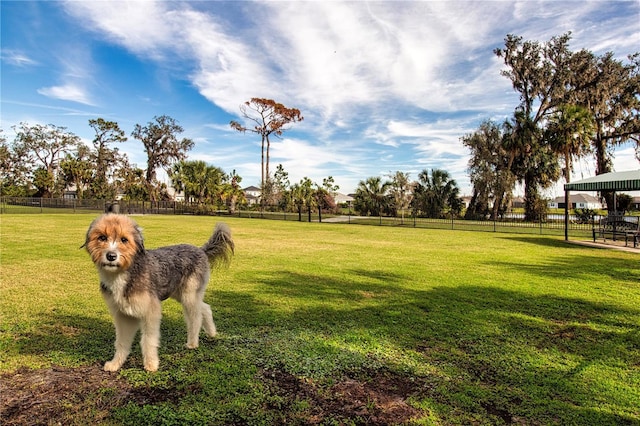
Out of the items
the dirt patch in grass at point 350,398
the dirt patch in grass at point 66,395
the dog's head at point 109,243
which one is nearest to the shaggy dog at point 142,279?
the dog's head at point 109,243

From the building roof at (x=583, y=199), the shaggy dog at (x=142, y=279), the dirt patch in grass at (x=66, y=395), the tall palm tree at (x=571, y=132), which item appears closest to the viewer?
the dirt patch in grass at (x=66, y=395)

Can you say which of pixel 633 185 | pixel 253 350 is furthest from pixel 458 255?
pixel 253 350

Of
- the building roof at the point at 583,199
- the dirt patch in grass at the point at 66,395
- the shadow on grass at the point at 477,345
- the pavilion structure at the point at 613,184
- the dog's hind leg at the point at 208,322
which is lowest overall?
the shadow on grass at the point at 477,345

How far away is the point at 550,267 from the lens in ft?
30.4

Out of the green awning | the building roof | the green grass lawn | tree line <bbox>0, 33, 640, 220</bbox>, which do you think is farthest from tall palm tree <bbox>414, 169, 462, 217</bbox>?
the building roof

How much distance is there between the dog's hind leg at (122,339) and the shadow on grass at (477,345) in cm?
127

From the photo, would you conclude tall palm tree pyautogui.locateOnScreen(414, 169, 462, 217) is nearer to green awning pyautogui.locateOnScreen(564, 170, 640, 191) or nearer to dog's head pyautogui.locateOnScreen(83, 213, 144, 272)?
green awning pyautogui.locateOnScreen(564, 170, 640, 191)

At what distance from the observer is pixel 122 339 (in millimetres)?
3246

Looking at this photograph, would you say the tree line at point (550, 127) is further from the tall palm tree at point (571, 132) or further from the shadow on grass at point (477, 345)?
the shadow on grass at point (477, 345)

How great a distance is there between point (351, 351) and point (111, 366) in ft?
7.57

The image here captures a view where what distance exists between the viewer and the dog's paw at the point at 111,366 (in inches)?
125

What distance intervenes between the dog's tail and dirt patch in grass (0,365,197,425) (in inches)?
56.8

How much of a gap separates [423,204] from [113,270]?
41.3 m

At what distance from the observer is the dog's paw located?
10.5 feet
